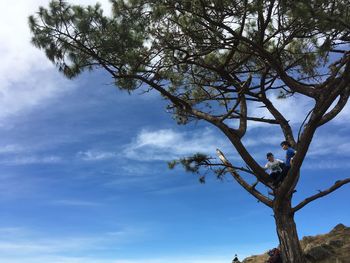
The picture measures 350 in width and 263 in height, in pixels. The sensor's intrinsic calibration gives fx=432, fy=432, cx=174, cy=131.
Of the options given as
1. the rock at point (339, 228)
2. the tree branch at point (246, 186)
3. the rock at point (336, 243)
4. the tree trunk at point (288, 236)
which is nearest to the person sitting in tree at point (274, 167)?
the tree branch at point (246, 186)

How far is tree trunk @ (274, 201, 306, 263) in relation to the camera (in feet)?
33.2

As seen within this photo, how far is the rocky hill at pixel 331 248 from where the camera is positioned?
40.4ft

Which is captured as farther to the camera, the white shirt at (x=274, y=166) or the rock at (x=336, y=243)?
the rock at (x=336, y=243)

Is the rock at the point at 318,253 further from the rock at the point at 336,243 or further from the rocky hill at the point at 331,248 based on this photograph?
the rock at the point at 336,243

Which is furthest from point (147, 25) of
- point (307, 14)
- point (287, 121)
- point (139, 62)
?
point (287, 121)

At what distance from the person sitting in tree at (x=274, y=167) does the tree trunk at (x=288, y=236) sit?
2.07 ft

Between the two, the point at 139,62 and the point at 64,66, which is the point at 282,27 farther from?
the point at 64,66

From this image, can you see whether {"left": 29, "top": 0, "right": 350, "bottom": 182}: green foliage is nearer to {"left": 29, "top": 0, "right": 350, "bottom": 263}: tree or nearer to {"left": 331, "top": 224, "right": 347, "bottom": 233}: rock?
{"left": 29, "top": 0, "right": 350, "bottom": 263}: tree

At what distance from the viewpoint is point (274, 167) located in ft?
35.2

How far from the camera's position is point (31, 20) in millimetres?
9977

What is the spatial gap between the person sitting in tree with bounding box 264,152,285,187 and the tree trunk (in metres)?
0.63

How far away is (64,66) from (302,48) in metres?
6.36

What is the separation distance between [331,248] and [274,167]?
4043 millimetres

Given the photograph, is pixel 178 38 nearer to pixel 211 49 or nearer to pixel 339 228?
pixel 211 49
